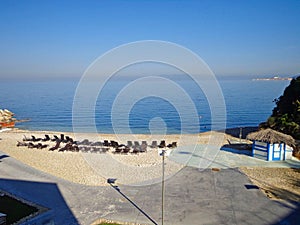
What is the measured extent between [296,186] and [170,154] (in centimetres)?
631

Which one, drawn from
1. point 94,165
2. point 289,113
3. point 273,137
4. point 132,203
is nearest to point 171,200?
point 132,203

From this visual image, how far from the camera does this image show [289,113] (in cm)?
1692

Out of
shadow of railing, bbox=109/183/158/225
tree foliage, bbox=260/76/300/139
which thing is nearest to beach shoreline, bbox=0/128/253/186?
shadow of railing, bbox=109/183/158/225

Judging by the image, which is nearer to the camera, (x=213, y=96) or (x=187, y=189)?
(x=187, y=189)

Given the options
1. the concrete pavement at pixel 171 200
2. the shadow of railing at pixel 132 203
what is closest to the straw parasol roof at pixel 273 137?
the concrete pavement at pixel 171 200

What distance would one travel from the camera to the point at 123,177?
10.9 m

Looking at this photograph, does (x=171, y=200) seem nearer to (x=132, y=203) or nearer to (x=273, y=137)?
(x=132, y=203)

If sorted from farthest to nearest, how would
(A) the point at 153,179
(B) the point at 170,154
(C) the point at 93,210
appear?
(B) the point at 170,154
(A) the point at 153,179
(C) the point at 93,210

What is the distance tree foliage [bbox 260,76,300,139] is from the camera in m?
15.0

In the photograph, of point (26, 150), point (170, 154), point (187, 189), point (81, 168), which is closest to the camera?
point (187, 189)

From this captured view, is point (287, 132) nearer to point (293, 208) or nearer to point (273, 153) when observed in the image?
point (273, 153)

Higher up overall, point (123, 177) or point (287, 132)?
point (287, 132)

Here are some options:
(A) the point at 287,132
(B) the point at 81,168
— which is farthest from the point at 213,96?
(B) the point at 81,168

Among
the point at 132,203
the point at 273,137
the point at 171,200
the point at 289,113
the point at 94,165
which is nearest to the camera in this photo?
the point at 132,203
